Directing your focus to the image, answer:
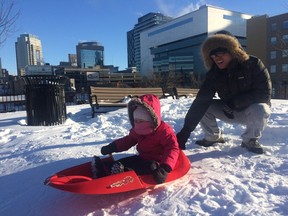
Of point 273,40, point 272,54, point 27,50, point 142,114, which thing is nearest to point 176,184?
point 142,114

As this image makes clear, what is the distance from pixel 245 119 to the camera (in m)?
3.78

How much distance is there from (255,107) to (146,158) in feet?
4.91

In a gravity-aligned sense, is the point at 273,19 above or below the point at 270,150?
above

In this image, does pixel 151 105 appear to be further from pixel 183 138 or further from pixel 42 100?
pixel 42 100

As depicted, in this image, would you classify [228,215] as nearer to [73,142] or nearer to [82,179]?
[82,179]

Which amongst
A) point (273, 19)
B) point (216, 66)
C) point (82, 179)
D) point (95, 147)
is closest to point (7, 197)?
point (82, 179)

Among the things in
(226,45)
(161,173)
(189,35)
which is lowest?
(161,173)

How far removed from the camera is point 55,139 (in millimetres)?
Answer: 4980

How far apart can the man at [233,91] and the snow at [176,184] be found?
0.38 metres

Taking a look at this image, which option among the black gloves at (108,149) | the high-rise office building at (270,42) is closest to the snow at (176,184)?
the black gloves at (108,149)

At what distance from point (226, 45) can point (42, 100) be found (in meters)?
4.57

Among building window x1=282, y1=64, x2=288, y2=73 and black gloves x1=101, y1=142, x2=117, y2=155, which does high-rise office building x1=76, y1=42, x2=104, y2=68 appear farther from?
black gloves x1=101, y1=142, x2=117, y2=155

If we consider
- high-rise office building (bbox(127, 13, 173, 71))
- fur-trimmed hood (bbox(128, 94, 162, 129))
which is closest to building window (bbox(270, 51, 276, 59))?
high-rise office building (bbox(127, 13, 173, 71))

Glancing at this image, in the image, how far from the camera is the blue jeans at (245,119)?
3.58 metres
